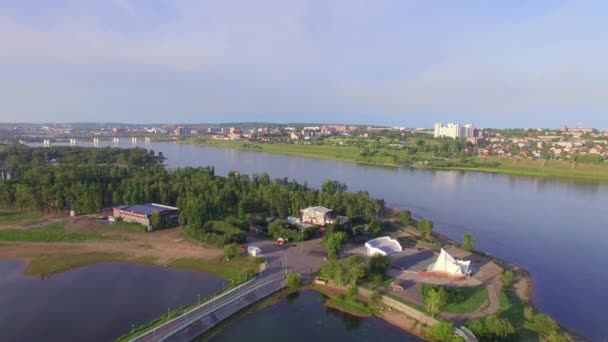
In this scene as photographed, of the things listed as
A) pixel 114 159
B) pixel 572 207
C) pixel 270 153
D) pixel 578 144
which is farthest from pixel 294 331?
pixel 578 144

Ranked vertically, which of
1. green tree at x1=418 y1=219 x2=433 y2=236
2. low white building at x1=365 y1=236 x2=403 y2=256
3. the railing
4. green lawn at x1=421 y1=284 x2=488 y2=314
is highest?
green tree at x1=418 y1=219 x2=433 y2=236

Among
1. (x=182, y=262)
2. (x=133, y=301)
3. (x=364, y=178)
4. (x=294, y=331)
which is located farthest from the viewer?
(x=364, y=178)

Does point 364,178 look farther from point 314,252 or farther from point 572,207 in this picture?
point 314,252

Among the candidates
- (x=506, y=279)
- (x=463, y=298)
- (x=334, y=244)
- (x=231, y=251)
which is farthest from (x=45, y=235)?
(x=506, y=279)

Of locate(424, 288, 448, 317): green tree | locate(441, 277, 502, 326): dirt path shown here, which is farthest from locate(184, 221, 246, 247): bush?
locate(441, 277, 502, 326): dirt path

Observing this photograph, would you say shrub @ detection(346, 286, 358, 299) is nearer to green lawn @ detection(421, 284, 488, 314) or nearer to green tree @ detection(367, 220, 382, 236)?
green lawn @ detection(421, 284, 488, 314)
